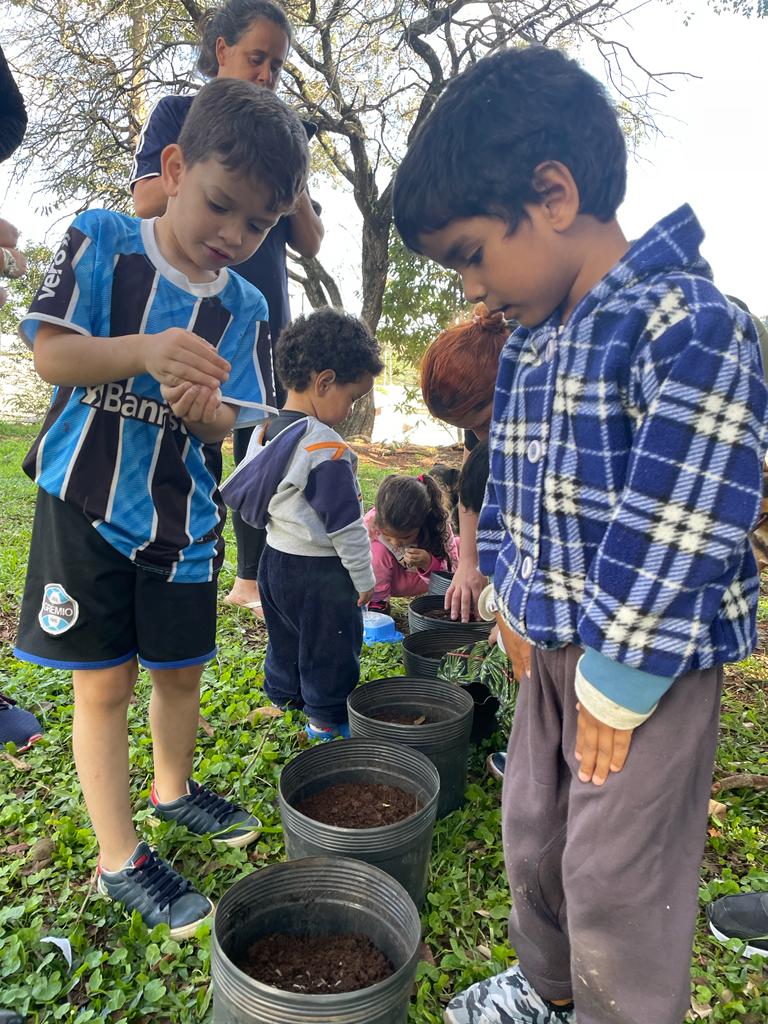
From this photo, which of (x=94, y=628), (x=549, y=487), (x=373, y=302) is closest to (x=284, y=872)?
(x=94, y=628)

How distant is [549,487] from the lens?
131 cm

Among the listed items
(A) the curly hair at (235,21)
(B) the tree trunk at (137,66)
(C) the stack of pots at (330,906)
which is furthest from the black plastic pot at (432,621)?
(B) the tree trunk at (137,66)

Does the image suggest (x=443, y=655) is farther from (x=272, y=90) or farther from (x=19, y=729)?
(x=272, y=90)

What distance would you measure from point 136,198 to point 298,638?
1.71 meters

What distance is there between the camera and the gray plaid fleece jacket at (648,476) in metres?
1.08

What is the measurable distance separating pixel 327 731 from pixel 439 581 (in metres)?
1.55

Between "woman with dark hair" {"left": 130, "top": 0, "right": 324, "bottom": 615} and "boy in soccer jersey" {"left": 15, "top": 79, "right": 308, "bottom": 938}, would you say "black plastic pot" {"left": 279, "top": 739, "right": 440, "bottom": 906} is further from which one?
"woman with dark hair" {"left": 130, "top": 0, "right": 324, "bottom": 615}

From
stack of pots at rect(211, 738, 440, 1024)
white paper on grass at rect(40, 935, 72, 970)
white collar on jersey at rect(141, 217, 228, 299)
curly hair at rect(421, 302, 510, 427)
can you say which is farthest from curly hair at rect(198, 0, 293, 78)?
white paper on grass at rect(40, 935, 72, 970)

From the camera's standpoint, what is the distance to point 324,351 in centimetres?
277

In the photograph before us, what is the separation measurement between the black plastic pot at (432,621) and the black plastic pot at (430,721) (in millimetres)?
440

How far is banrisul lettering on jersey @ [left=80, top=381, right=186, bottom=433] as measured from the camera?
1.75 meters

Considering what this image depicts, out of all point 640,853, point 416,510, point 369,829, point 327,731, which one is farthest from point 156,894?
point 416,510

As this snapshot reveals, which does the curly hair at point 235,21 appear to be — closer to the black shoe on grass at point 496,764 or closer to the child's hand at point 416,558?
the child's hand at point 416,558

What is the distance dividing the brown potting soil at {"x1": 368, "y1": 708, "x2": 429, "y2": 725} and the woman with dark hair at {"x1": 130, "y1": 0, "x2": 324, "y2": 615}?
146cm
